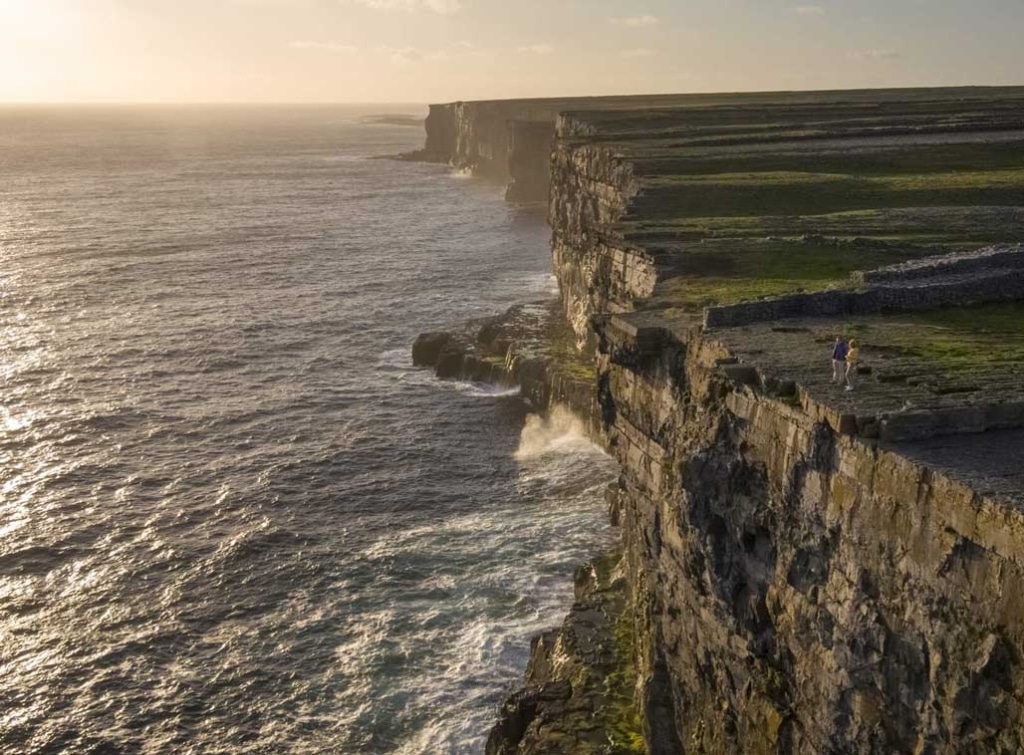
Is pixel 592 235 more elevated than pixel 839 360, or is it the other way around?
pixel 839 360

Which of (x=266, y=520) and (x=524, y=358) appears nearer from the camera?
(x=266, y=520)

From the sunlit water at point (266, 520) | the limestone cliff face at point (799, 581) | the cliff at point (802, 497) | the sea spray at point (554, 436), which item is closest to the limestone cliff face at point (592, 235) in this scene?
the cliff at point (802, 497)

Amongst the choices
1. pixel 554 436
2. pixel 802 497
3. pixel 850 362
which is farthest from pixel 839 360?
pixel 554 436

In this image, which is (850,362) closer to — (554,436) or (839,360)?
(839,360)

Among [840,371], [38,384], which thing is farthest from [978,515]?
[38,384]

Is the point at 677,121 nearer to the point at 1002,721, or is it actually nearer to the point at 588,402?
the point at 588,402
